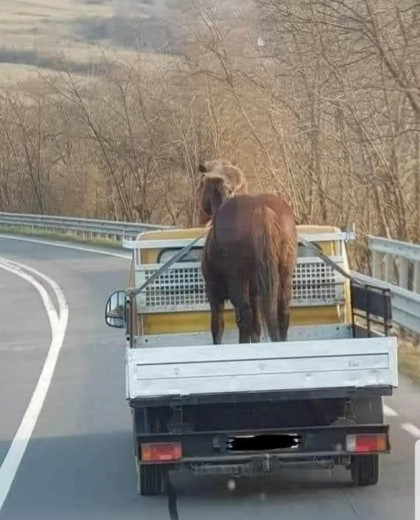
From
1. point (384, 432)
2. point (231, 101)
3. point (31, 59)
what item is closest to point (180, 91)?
point (231, 101)

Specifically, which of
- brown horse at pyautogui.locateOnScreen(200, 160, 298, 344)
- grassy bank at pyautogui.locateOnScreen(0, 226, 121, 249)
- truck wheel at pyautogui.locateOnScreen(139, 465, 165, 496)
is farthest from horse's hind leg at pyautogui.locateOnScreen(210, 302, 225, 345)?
grassy bank at pyautogui.locateOnScreen(0, 226, 121, 249)

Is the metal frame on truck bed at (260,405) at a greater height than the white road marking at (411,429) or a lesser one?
greater

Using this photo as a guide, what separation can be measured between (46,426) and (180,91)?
2638 centimetres

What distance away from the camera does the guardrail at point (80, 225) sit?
1396 inches

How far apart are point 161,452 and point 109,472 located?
4.45ft

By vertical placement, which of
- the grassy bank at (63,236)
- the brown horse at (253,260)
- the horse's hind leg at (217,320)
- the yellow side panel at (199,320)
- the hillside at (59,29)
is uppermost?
the hillside at (59,29)

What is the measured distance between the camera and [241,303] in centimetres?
798

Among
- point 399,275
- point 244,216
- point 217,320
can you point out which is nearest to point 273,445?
point 217,320

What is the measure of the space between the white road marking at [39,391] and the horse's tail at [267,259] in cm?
214

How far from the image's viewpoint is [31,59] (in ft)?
293

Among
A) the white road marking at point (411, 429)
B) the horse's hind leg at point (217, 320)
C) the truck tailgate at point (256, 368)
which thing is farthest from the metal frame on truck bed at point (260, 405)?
the white road marking at point (411, 429)

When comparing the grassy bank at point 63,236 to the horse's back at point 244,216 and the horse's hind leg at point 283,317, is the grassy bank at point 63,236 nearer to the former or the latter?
the horse's hind leg at point 283,317

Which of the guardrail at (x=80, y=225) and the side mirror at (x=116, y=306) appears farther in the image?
the guardrail at (x=80, y=225)

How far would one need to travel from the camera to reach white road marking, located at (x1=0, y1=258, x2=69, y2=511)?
848cm
